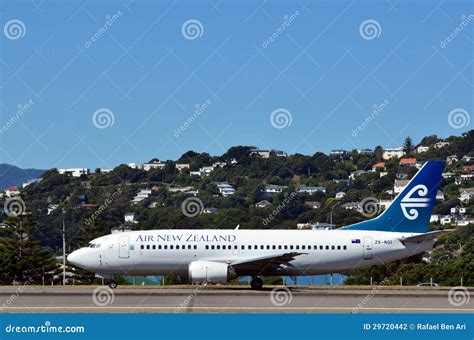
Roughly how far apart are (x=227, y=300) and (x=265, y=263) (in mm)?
7757

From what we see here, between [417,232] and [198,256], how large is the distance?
34.0 ft

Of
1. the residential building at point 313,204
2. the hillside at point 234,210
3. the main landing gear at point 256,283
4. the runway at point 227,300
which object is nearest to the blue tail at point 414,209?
the runway at point 227,300

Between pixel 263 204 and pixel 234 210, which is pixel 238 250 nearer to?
pixel 234 210

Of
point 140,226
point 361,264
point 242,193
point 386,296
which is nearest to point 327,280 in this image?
point 361,264

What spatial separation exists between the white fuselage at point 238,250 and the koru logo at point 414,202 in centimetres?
102

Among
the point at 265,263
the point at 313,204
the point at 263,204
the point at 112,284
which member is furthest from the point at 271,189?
the point at 265,263

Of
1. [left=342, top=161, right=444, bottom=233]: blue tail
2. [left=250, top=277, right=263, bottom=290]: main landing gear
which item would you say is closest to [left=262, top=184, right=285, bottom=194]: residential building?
[left=342, top=161, right=444, bottom=233]: blue tail

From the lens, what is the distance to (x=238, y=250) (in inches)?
1962

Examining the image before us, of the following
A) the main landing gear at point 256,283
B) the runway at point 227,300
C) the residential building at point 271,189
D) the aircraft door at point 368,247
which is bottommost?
the runway at point 227,300

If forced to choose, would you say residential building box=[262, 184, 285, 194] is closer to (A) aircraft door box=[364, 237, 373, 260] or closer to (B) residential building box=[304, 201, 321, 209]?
(B) residential building box=[304, 201, 321, 209]

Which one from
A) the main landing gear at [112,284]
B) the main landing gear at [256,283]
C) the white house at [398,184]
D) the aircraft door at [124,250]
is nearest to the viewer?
the aircraft door at [124,250]

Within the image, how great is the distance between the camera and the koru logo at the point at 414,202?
50.4 m

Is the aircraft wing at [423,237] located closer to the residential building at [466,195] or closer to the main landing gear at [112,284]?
the main landing gear at [112,284]

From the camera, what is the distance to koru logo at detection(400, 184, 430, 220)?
165 ft
